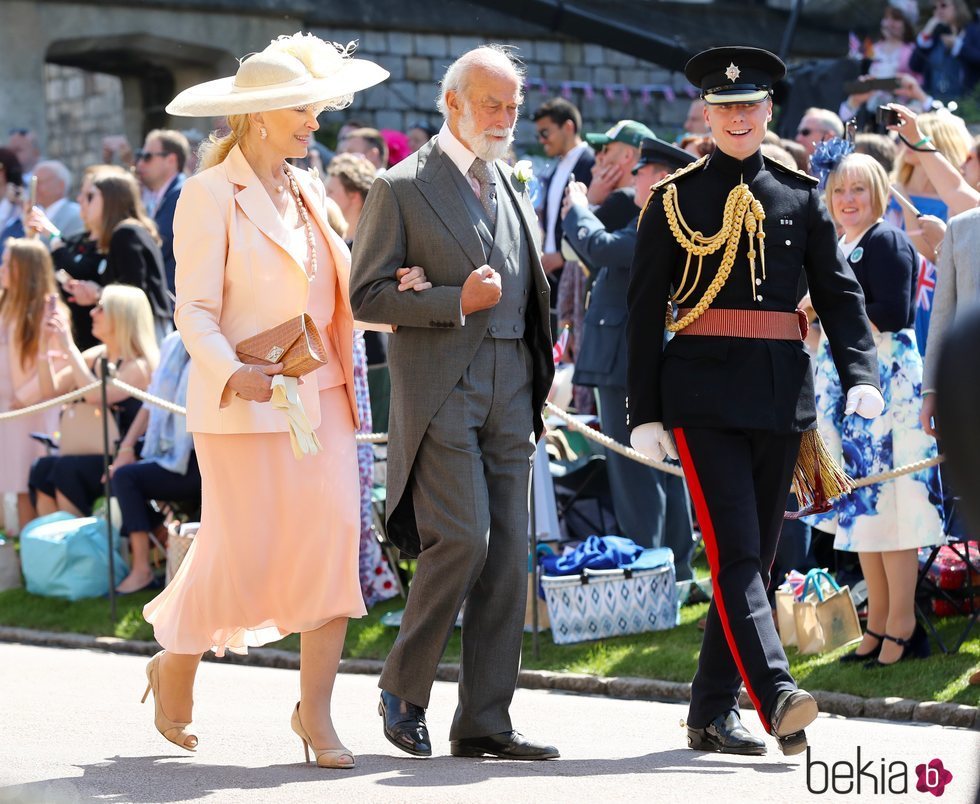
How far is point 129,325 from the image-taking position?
10516 millimetres

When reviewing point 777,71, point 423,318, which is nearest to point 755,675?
point 423,318

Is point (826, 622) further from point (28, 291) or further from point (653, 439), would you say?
point (28, 291)

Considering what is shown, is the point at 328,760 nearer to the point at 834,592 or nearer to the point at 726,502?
the point at 726,502

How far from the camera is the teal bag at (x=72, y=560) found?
10.3 meters

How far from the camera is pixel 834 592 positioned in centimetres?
785

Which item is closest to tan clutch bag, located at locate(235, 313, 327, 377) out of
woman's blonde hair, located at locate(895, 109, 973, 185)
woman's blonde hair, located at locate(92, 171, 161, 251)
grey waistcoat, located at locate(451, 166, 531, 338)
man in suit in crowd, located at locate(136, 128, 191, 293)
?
grey waistcoat, located at locate(451, 166, 531, 338)

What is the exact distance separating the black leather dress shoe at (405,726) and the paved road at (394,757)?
0.05 m

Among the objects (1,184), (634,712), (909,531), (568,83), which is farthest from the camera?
(568,83)

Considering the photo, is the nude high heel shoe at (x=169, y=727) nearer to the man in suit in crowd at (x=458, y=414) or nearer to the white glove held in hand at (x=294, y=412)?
the man in suit in crowd at (x=458, y=414)

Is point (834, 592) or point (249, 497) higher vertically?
point (249, 497)

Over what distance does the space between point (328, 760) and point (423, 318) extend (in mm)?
1408

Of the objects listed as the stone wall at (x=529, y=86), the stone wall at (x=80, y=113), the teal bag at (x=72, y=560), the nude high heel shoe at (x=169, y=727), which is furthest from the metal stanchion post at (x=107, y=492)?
the stone wall at (x=80, y=113)

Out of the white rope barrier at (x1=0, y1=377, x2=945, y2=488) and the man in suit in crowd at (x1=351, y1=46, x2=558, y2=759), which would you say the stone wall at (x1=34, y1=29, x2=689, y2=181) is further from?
the man in suit in crowd at (x1=351, y1=46, x2=558, y2=759)

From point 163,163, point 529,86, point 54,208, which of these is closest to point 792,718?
point 163,163
